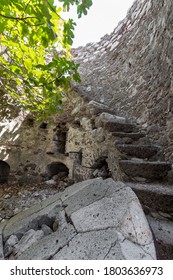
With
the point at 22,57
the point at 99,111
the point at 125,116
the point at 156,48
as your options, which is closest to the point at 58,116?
the point at 99,111

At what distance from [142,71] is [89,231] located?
2.94 m

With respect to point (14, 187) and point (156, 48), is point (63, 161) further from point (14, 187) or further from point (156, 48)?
point (156, 48)

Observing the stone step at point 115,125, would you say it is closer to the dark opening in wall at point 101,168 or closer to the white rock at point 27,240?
the dark opening in wall at point 101,168

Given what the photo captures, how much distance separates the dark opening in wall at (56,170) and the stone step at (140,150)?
85.8 inches

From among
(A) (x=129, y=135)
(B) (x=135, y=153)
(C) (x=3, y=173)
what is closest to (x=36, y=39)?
(A) (x=129, y=135)

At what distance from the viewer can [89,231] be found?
965mm

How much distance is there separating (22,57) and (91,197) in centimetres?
184

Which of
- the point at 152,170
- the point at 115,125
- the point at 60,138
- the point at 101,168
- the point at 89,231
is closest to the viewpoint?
the point at 89,231

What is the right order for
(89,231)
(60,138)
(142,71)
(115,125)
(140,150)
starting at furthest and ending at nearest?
(60,138), (142,71), (115,125), (140,150), (89,231)

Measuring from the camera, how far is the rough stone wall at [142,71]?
7.30 ft

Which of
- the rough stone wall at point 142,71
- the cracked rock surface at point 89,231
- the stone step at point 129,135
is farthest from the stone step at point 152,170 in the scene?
the stone step at point 129,135

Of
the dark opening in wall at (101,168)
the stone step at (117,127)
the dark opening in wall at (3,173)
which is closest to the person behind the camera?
the stone step at (117,127)

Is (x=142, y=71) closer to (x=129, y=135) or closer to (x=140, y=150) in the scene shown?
(x=129, y=135)

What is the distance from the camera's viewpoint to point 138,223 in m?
0.95
